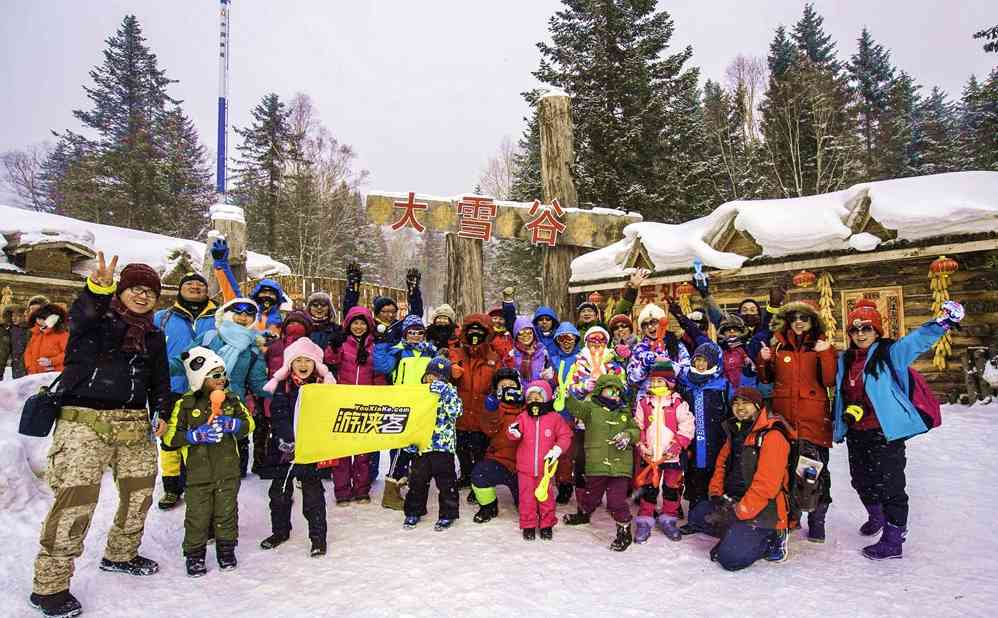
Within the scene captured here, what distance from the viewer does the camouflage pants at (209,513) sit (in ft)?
11.6

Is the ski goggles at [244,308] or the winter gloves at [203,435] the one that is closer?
the winter gloves at [203,435]

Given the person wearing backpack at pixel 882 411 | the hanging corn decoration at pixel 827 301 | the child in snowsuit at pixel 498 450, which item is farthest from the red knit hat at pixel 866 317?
the hanging corn decoration at pixel 827 301

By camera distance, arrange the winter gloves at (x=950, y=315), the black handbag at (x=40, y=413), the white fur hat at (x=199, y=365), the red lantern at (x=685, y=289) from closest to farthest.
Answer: the black handbag at (x=40, y=413) < the winter gloves at (x=950, y=315) < the white fur hat at (x=199, y=365) < the red lantern at (x=685, y=289)

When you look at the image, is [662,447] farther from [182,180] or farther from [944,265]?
[182,180]

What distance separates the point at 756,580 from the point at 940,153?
33217 mm

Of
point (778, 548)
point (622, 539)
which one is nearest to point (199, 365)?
point (622, 539)

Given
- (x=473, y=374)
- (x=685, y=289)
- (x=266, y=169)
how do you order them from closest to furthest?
1. (x=473, y=374)
2. (x=685, y=289)
3. (x=266, y=169)

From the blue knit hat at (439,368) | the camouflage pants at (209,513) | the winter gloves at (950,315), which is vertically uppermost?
the winter gloves at (950,315)

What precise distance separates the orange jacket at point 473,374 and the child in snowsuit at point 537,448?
2.32ft

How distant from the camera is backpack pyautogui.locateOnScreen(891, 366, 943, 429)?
3.82 m

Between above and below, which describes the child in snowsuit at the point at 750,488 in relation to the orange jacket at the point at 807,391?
below

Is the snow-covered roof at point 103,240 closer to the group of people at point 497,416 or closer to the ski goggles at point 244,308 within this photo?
the group of people at point 497,416

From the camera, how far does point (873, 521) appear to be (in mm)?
4176

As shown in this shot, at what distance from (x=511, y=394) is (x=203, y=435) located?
2.49 meters
